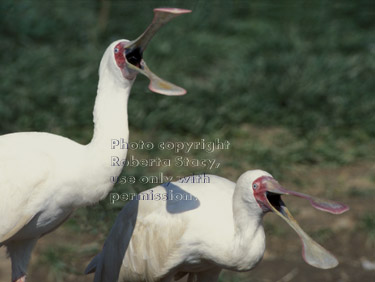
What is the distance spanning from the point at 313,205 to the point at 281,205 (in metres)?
0.32

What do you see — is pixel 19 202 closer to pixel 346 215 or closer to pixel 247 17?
pixel 346 215

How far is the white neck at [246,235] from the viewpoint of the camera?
4.01 m

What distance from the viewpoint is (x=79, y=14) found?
8.69 meters

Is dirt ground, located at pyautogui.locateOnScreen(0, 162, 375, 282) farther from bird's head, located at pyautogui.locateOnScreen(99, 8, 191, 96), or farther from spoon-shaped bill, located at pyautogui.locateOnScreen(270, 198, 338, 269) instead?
bird's head, located at pyautogui.locateOnScreen(99, 8, 191, 96)

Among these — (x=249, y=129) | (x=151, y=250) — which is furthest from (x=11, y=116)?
(x=151, y=250)

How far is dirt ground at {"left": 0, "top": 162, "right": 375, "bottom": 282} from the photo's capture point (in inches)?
206

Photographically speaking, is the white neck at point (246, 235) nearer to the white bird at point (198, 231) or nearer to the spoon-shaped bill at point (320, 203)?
the white bird at point (198, 231)

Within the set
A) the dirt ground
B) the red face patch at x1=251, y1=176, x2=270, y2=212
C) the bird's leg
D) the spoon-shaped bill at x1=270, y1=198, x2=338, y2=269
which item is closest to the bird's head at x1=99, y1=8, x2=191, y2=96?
the red face patch at x1=251, y1=176, x2=270, y2=212

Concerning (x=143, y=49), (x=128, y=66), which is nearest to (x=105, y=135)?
(x=128, y=66)

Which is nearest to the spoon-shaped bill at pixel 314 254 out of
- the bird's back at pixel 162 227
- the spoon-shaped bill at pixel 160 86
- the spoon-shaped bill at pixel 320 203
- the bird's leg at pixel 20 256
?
the spoon-shaped bill at pixel 320 203

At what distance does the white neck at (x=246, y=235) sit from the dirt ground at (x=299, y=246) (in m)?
1.14

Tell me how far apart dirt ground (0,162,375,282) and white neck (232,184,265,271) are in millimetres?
1138

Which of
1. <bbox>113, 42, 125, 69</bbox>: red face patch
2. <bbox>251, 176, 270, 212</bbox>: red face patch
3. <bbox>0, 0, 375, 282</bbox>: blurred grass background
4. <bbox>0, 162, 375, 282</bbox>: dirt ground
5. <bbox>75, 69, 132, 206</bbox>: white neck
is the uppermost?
<bbox>113, 42, 125, 69</bbox>: red face patch

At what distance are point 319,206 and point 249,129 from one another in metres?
3.56
